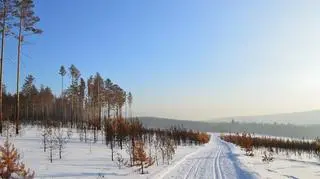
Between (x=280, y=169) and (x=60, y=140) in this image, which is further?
(x=280, y=169)

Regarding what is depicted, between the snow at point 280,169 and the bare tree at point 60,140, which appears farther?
the bare tree at point 60,140

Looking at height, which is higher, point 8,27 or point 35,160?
point 8,27

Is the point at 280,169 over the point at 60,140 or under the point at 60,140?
under

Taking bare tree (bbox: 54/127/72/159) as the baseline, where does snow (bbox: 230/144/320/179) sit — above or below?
below

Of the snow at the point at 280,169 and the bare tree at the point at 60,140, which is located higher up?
the bare tree at the point at 60,140

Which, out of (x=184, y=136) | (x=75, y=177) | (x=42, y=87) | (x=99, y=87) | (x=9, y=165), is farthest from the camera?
(x=42, y=87)

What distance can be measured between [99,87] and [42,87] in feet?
122

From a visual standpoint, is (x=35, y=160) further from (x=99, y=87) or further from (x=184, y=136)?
(x=99, y=87)

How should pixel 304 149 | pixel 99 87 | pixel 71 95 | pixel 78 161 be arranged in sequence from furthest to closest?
pixel 71 95, pixel 99 87, pixel 304 149, pixel 78 161

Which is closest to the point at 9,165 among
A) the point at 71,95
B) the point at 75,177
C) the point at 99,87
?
the point at 75,177

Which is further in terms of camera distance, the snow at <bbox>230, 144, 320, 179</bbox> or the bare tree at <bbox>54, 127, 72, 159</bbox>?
the bare tree at <bbox>54, 127, 72, 159</bbox>

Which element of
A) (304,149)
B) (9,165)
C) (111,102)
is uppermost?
(111,102)

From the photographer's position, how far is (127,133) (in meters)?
34.3

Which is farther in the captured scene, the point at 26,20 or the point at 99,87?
the point at 99,87
